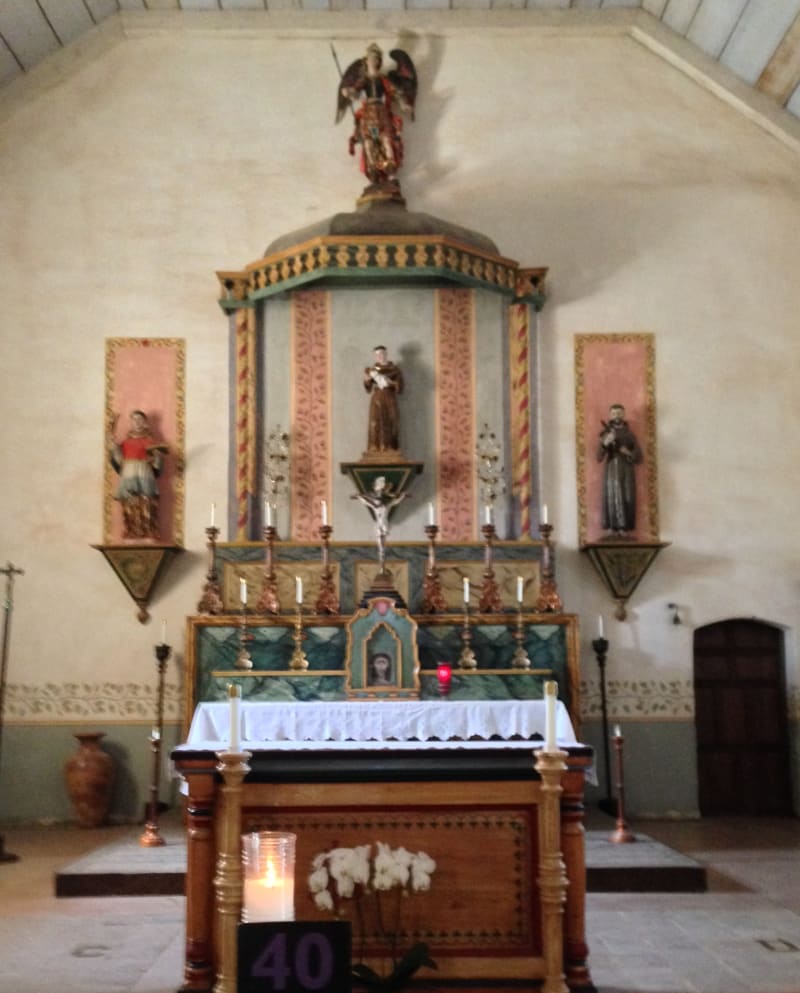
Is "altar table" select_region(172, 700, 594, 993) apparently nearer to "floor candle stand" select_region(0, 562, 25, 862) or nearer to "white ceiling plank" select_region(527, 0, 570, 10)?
"floor candle stand" select_region(0, 562, 25, 862)

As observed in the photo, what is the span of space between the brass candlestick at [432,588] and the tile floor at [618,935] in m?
2.92

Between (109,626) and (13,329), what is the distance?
3.03m

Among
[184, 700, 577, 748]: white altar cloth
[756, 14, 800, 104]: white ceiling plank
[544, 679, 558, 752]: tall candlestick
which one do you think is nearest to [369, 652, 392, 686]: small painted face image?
[184, 700, 577, 748]: white altar cloth

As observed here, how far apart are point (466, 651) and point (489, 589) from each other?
695 mm

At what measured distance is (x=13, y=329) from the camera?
11.1 metres

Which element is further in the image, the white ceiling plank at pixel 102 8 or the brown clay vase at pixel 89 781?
the white ceiling plank at pixel 102 8

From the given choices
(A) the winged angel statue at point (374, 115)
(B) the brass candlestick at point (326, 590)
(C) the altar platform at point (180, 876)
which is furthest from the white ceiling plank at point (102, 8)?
(C) the altar platform at point (180, 876)

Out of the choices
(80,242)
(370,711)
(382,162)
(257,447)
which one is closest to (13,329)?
(80,242)

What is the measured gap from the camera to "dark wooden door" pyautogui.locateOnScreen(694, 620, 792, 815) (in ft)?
35.4

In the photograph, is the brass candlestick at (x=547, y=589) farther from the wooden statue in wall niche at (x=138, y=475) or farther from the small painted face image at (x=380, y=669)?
the wooden statue in wall niche at (x=138, y=475)

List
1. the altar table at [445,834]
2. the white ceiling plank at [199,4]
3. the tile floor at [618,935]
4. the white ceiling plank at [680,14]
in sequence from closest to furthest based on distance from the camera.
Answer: the altar table at [445,834]
the tile floor at [618,935]
the white ceiling plank at [680,14]
the white ceiling plank at [199,4]

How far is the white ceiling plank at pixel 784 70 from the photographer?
417 inches

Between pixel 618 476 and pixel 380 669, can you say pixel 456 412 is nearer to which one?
pixel 618 476

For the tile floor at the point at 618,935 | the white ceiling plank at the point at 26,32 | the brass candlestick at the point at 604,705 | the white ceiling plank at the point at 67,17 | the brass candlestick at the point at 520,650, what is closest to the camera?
the tile floor at the point at 618,935
